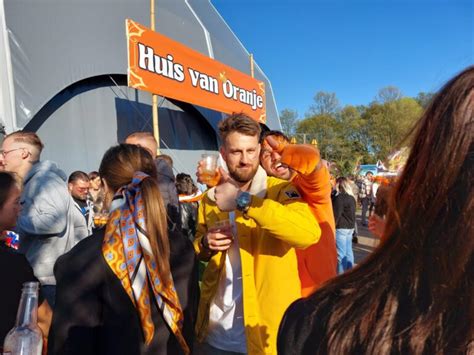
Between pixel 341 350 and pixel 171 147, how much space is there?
9898 mm

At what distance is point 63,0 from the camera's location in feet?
23.5

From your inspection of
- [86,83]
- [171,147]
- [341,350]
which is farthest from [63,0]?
[341,350]

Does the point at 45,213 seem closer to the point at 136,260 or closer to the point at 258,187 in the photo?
the point at 136,260

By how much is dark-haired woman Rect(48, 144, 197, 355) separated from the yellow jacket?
0.36 metres

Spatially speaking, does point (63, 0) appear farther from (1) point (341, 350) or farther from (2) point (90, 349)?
(1) point (341, 350)

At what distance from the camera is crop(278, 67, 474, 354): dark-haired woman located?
0.67 metres

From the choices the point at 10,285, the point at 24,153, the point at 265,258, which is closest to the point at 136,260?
the point at 10,285

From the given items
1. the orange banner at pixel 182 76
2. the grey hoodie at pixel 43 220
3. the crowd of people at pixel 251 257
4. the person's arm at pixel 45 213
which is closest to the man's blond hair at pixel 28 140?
the crowd of people at pixel 251 257

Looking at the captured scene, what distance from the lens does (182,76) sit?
8.15 metres

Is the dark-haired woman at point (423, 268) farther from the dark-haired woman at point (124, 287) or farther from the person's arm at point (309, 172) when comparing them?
the person's arm at point (309, 172)

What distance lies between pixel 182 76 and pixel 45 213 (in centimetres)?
589

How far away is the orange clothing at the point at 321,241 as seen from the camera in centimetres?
224

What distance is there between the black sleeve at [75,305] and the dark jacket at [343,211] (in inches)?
225

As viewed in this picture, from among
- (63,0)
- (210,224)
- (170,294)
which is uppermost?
(63,0)
